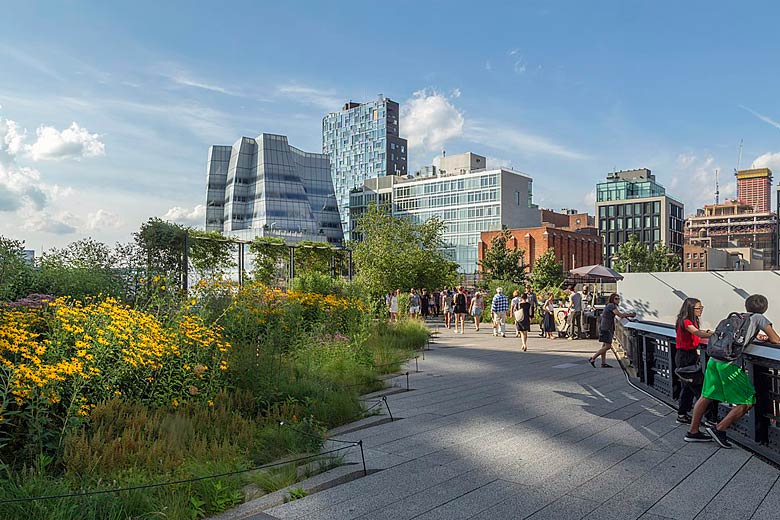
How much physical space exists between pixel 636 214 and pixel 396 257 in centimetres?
10869

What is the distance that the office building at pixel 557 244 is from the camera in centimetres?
9631

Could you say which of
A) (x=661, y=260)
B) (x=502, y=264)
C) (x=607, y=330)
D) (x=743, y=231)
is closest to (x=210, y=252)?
(x=607, y=330)

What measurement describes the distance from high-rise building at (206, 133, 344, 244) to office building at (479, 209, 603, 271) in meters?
37.7

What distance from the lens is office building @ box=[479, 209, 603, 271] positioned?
96.3 m

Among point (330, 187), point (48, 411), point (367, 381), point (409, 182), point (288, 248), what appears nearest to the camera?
point (48, 411)

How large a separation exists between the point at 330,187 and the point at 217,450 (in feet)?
409

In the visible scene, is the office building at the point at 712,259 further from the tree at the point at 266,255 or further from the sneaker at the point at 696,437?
the sneaker at the point at 696,437

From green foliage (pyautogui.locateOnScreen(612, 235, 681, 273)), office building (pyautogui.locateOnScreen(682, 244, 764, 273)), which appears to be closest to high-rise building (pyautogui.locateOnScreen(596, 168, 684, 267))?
office building (pyautogui.locateOnScreen(682, 244, 764, 273))

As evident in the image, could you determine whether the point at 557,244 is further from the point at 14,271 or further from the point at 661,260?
the point at 14,271

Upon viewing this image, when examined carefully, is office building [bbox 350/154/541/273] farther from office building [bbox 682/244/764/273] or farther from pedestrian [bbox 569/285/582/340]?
pedestrian [bbox 569/285/582/340]

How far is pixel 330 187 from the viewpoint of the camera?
422 feet

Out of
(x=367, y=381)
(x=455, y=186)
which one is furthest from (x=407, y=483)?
(x=455, y=186)

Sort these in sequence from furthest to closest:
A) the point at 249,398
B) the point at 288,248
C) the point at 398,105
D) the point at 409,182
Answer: the point at 398,105, the point at 409,182, the point at 288,248, the point at 249,398

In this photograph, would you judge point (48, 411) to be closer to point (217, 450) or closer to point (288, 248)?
point (217, 450)
